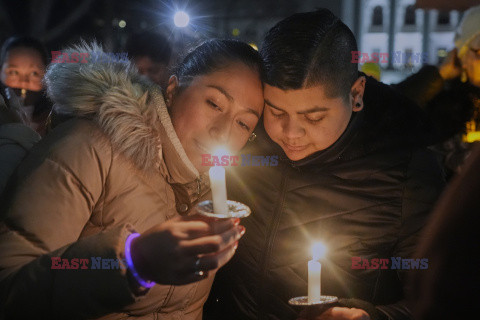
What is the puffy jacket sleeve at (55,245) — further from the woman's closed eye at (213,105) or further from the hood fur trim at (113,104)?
the woman's closed eye at (213,105)

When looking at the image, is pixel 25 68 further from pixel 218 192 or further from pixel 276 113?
pixel 218 192

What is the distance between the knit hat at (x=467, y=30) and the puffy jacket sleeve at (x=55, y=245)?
5.06 metres

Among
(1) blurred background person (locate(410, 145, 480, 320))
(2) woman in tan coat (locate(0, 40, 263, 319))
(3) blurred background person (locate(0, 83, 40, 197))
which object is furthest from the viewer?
→ (3) blurred background person (locate(0, 83, 40, 197))

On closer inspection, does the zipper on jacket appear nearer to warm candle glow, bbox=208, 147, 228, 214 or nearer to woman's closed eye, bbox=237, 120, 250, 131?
woman's closed eye, bbox=237, 120, 250, 131

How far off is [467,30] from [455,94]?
0.98 m

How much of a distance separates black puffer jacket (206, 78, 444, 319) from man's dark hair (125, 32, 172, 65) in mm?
3261

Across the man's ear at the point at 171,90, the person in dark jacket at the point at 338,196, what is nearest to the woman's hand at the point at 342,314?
the person in dark jacket at the point at 338,196

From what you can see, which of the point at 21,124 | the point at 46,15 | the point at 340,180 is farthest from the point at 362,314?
the point at 46,15

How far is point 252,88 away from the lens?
2.81 meters

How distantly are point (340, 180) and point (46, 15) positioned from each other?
18703mm

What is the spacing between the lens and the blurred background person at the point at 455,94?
5043 mm

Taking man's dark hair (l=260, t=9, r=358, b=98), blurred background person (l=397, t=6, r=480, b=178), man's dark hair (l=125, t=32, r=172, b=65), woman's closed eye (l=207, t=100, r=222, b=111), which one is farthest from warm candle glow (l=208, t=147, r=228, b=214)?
man's dark hair (l=125, t=32, r=172, b=65)

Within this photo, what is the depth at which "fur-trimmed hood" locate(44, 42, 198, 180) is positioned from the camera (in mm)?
2502

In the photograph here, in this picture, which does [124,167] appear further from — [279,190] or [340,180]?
[340,180]
